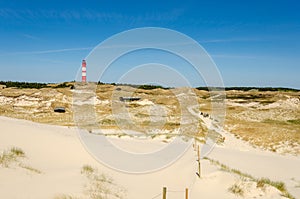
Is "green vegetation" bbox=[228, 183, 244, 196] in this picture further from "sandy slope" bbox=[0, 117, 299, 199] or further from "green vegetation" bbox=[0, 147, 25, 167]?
"green vegetation" bbox=[0, 147, 25, 167]

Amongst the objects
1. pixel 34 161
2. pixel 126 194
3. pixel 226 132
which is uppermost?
pixel 34 161

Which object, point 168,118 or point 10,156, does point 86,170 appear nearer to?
point 10,156

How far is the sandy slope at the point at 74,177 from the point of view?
7.80 m

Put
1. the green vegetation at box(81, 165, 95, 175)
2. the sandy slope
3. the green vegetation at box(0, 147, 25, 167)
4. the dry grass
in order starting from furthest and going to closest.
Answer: the dry grass, the green vegetation at box(81, 165, 95, 175), the green vegetation at box(0, 147, 25, 167), the sandy slope

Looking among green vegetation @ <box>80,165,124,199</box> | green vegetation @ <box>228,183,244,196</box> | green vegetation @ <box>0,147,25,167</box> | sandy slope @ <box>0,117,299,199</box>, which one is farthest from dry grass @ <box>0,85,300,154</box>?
green vegetation @ <box>80,165,124,199</box>

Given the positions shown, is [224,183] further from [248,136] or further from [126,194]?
[248,136]

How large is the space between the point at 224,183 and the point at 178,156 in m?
6.59

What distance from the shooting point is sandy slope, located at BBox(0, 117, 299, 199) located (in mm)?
7801

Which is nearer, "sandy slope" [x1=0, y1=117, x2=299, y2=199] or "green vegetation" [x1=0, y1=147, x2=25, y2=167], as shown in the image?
"sandy slope" [x1=0, y1=117, x2=299, y2=199]

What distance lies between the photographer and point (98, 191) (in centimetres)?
869

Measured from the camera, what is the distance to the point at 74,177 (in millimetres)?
9711

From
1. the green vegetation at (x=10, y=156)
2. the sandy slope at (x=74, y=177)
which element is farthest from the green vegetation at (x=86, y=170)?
the green vegetation at (x=10, y=156)

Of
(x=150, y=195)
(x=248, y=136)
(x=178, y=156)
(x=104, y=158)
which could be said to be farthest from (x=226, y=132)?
(x=150, y=195)

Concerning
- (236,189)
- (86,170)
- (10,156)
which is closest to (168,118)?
(236,189)
